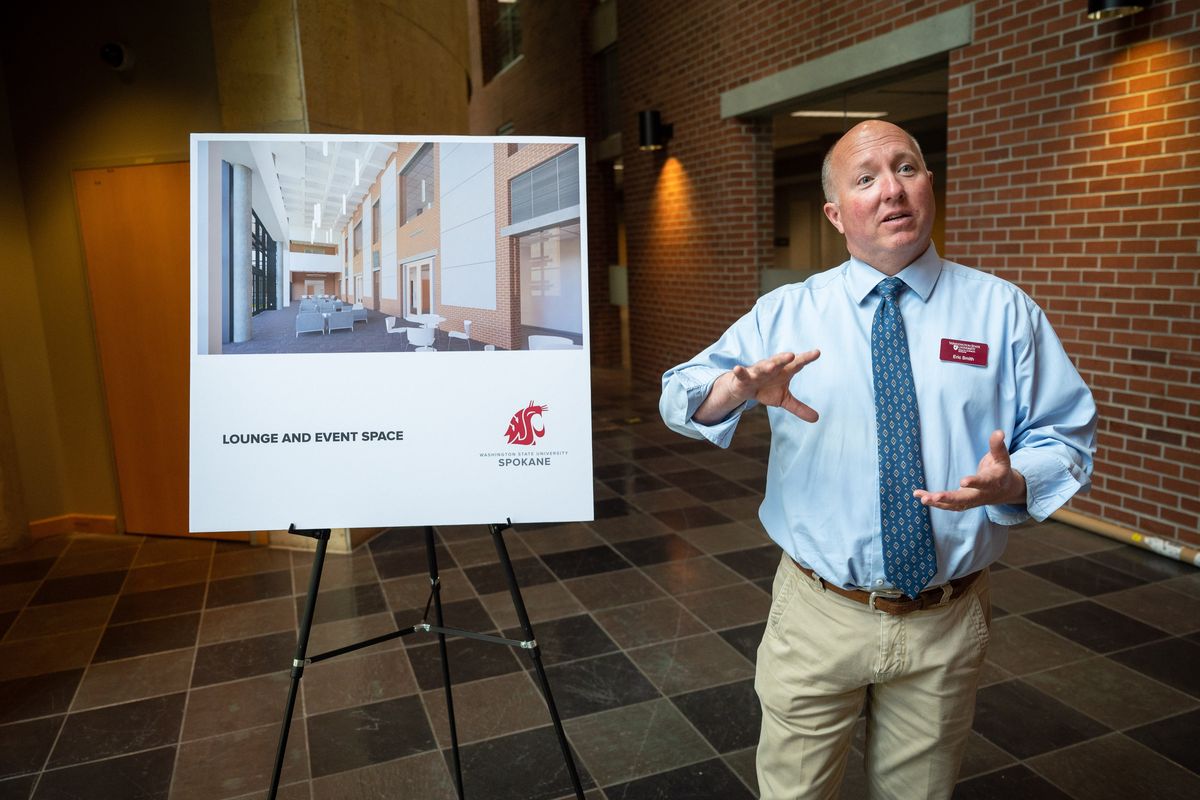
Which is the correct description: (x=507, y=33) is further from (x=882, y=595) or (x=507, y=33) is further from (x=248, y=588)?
(x=882, y=595)

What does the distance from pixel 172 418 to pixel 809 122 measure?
5.38 metres

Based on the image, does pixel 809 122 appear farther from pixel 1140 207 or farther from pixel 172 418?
pixel 172 418

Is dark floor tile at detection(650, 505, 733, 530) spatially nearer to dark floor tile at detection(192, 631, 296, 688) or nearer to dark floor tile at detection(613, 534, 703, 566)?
dark floor tile at detection(613, 534, 703, 566)

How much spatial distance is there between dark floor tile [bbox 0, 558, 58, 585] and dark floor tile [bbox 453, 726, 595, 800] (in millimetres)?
2956

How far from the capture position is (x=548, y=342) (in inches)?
80.0

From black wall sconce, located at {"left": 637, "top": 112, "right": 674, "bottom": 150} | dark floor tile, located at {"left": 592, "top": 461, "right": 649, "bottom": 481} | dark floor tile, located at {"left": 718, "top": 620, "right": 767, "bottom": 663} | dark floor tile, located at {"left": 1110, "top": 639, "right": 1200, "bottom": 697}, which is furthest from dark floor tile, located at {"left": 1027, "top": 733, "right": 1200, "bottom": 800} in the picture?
black wall sconce, located at {"left": 637, "top": 112, "right": 674, "bottom": 150}

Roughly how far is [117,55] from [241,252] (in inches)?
124

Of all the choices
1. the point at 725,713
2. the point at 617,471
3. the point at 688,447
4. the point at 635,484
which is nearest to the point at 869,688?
the point at 725,713

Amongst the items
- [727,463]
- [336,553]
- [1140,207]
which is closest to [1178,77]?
[1140,207]

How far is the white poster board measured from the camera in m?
2.01

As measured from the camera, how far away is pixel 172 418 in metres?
4.64

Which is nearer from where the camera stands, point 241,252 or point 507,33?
point 241,252

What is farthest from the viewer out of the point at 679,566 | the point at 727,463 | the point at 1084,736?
the point at 727,463

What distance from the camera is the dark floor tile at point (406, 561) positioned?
162 inches
